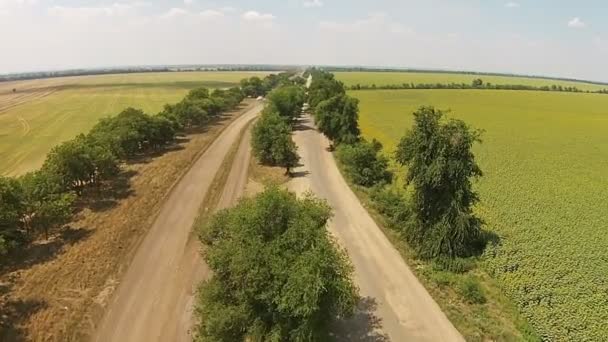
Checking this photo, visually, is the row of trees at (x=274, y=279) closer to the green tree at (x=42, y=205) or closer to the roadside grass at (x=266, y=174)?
the green tree at (x=42, y=205)

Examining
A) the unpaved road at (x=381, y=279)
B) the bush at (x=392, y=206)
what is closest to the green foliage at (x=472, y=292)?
the unpaved road at (x=381, y=279)

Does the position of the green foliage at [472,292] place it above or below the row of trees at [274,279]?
below

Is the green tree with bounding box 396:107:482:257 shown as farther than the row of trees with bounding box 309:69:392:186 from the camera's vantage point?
No

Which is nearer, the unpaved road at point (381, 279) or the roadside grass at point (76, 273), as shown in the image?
the unpaved road at point (381, 279)

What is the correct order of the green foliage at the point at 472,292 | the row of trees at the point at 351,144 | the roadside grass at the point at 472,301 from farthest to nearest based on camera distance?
the row of trees at the point at 351,144 → the green foliage at the point at 472,292 → the roadside grass at the point at 472,301

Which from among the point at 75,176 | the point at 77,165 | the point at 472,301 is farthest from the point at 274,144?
the point at 472,301

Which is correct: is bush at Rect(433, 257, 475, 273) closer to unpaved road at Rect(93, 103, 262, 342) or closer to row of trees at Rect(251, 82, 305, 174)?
unpaved road at Rect(93, 103, 262, 342)

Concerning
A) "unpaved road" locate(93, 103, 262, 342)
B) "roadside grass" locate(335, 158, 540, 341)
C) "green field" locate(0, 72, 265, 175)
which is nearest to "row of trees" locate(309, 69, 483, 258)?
"roadside grass" locate(335, 158, 540, 341)

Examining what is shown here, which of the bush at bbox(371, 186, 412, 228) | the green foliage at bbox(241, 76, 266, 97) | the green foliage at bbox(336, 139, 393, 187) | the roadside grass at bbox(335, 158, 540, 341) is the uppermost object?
the green foliage at bbox(241, 76, 266, 97)
